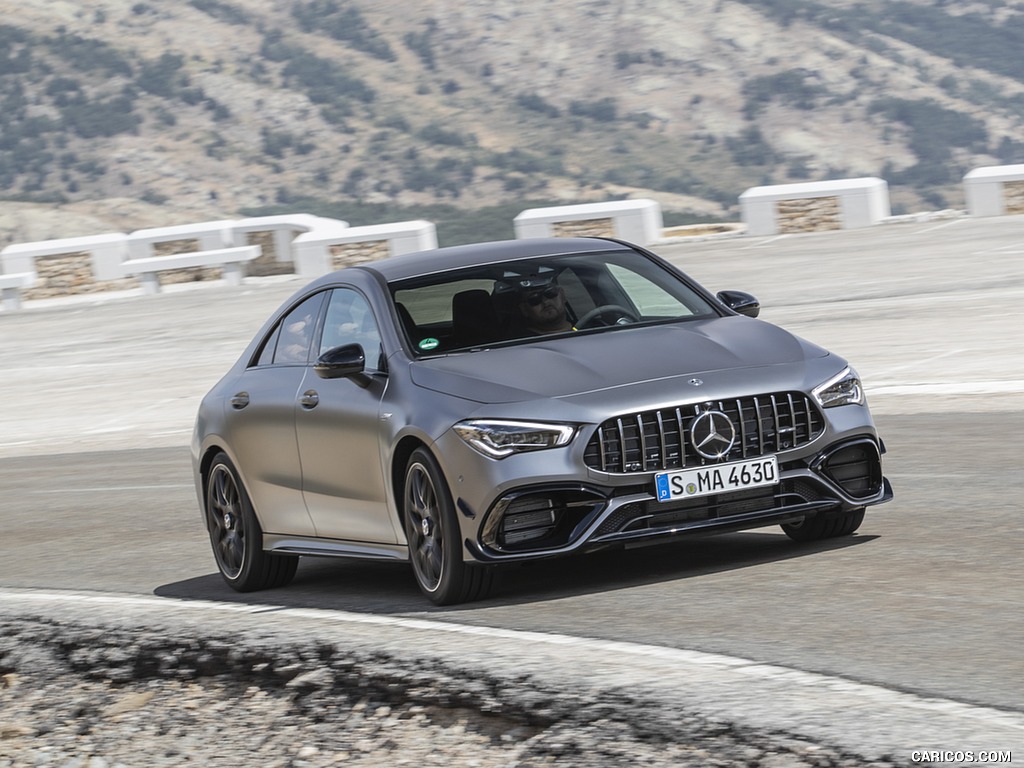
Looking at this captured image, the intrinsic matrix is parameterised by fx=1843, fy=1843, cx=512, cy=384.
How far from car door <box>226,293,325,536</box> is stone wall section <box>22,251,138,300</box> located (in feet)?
93.1

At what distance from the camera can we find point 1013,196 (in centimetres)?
2934

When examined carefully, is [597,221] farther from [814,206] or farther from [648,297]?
[648,297]

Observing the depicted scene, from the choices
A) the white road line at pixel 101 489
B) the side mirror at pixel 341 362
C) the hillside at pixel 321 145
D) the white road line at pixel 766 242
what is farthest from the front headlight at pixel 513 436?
the hillside at pixel 321 145

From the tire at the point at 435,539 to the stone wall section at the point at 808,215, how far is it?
24.4m

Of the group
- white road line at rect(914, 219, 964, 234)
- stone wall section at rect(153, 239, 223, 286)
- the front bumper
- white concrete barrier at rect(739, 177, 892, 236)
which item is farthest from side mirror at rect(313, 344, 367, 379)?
stone wall section at rect(153, 239, 223, 286)

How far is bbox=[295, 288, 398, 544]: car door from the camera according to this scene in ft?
25.5

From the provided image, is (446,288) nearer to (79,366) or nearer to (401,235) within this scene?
(79,366)

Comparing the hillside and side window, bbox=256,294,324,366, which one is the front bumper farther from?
the hillside

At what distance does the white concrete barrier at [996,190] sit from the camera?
2920 cm

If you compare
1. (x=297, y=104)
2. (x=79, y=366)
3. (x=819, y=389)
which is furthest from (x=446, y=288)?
(x=297, y=104)

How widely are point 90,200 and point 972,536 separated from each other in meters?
161

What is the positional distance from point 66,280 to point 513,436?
103 feet

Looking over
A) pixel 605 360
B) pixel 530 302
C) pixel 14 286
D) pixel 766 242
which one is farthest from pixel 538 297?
pixel 14 286

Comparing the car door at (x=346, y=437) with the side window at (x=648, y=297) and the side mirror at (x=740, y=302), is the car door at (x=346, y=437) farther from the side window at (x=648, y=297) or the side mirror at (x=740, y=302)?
the side mirror at (x=740, y=302)
